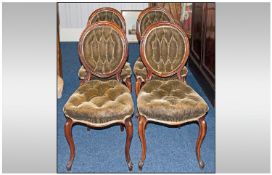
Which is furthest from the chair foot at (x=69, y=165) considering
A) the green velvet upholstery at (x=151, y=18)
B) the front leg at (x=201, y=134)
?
the green velvet upholstery at (x=151, y=18)

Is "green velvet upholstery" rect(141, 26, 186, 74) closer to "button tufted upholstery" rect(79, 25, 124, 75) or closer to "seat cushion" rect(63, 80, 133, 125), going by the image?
"button tufted upholstery" rect(79, 25, 124, 75)

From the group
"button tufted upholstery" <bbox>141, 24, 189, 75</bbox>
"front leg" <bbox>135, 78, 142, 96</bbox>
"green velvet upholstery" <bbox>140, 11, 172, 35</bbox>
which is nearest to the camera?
"button tufted upholstery" <bbox>141, 24, 189, 75</bbox>

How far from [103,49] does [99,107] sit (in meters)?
0.64

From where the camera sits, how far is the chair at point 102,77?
255cm

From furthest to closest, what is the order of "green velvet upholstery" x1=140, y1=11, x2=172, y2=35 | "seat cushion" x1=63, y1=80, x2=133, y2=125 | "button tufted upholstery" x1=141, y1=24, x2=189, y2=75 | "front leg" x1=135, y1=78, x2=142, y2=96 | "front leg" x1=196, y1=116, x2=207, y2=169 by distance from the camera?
1. "green velvet upholstery" x1=140, y1=11, x2=172, y2=35
2. "front leg" x1=135, y1=78, x2=142, y2=96
3. "button tufted upholstery" x1=141, y1=24, x2=189, y2=75
4. "front leg" x1=196, y1=116, x2=207, y2=169
5. "seat cushion" x1=63, y1=80, x2=133, y2=125

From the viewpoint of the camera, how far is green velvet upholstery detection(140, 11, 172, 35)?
4.10m

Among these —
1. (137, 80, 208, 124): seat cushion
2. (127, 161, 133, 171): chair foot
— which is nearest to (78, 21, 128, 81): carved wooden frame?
(137, 80, 208, 124): seat cushion

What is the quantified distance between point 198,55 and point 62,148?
8.60 feet

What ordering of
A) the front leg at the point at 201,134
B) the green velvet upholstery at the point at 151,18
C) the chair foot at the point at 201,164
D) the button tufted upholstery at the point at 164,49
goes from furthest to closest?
the green velvet upholstery at the point at 151,18 → the button tufted upholstery at the point at 164,49 → the chair foot at the point at 201,164 → the front leg at the point at 201,134

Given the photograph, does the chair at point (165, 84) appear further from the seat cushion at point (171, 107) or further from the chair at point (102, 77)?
the chair at point (102, 77)

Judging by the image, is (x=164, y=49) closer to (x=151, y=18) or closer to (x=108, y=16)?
(x=151, y=18)

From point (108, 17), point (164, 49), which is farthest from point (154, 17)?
point (164, 49)

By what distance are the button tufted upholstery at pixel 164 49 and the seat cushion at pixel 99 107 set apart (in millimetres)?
382
